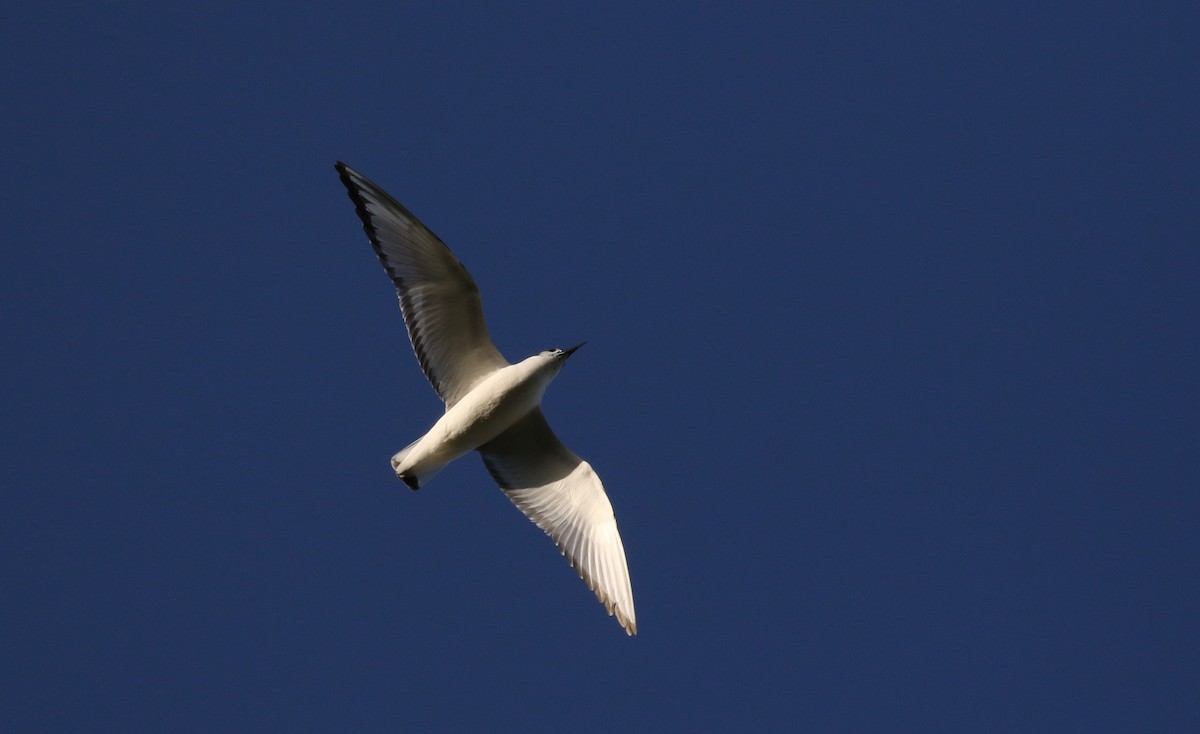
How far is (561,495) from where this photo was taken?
1154 cm

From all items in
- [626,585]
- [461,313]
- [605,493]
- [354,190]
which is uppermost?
[354,190]

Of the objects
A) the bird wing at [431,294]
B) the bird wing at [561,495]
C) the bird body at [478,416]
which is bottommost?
the bird wing at [561,495]

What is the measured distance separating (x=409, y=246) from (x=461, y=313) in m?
0.68

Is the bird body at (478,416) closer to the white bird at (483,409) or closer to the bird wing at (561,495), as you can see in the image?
the white bird at (483,409)

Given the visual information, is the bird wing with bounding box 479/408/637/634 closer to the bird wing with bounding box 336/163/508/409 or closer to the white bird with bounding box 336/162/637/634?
the white bird with bounding box 336/162/637/634

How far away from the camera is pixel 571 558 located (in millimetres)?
11188

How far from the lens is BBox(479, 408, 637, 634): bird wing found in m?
11.0

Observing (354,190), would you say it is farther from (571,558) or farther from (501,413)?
(571,558)

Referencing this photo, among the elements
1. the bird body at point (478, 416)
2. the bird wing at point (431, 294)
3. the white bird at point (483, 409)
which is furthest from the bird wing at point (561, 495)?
the bird wing at point (431, 294)

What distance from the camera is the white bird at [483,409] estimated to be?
1102 cm

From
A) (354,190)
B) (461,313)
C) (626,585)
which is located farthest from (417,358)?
(626,585)

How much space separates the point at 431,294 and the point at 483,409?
1025 millimetres

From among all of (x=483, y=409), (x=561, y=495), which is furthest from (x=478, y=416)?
(x=561, y=495)

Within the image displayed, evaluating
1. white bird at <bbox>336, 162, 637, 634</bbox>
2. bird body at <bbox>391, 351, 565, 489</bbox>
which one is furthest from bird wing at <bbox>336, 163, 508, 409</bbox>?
bird body at <bbox>391, 351, 565, 489</bbox>
